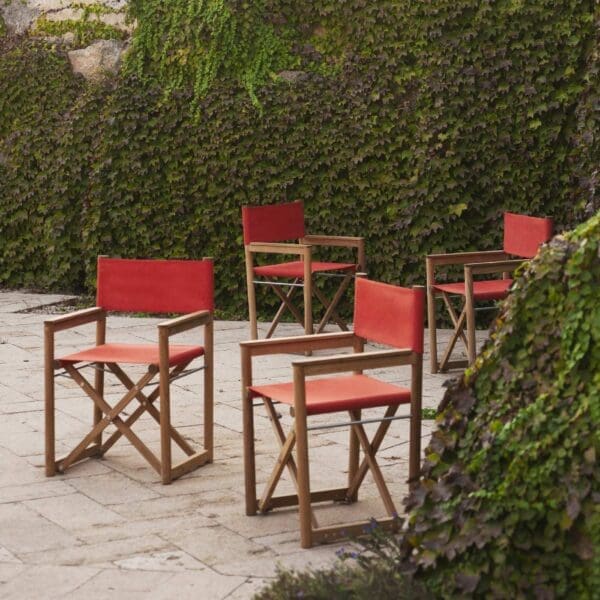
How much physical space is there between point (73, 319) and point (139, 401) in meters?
0.47

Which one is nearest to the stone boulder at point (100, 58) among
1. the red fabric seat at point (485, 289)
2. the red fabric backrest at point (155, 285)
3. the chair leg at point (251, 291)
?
the chair leg at point (251, 291)

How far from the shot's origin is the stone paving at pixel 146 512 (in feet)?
13.5

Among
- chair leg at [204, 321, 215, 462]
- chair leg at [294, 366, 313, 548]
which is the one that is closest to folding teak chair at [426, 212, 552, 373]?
chair leg at [204, 321, 215, 462]

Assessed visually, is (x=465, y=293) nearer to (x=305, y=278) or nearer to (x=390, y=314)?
(x=305, y=278)

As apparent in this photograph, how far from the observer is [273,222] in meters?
8.52

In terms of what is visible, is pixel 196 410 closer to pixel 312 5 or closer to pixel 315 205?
pixel 315 205

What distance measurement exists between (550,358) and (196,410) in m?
3.49

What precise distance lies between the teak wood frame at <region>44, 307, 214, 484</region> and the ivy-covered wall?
3929 millimetres

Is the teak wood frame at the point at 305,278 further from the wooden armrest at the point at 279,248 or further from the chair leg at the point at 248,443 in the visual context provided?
the chair leg at the point at 248,443

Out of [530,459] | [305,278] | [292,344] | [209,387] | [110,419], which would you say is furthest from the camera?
[305,278]

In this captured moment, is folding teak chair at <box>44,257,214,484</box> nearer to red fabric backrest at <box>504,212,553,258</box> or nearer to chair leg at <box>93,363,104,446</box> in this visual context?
chair leg at <box>93,363,104,446</box>

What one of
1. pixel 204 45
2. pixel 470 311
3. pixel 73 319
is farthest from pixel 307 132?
pixel 73 319

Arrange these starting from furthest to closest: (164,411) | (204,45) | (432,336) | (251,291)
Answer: (204,45) < (251,291) < (432,336) < (164,411)

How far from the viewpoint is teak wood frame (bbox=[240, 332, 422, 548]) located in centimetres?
439
